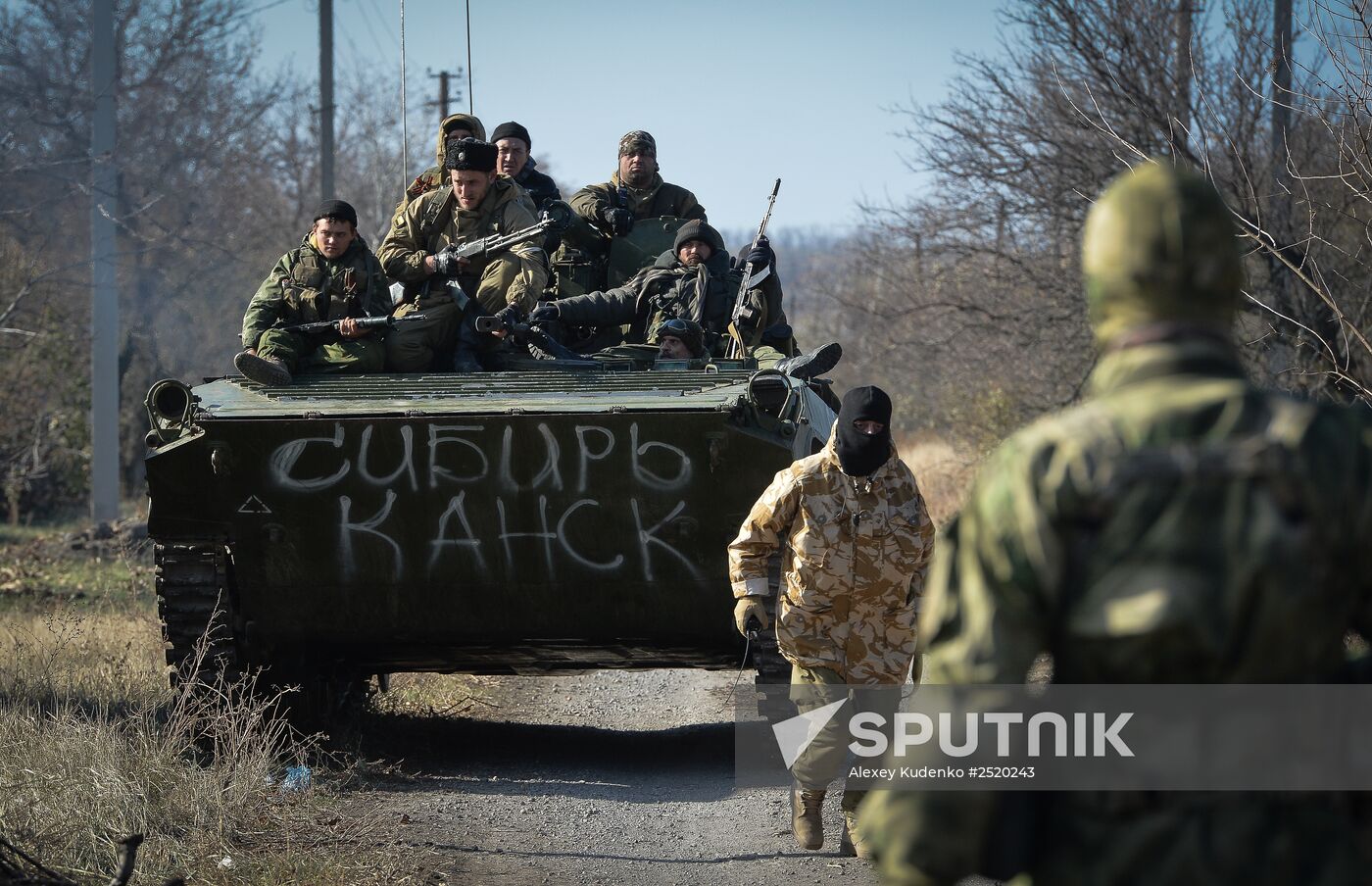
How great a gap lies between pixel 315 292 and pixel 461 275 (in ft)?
2.40

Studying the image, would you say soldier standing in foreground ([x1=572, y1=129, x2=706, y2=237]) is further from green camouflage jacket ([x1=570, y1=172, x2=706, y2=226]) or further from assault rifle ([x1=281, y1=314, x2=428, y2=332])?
assault rifle ([x1=281, y1=314, x2=428, y2=332])

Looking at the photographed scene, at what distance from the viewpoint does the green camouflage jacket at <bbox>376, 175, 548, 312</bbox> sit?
29.3 ft

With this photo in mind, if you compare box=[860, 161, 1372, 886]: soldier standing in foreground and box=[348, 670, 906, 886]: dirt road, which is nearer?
box=[860, 161, 1372, 886]: soldier standing in foreground

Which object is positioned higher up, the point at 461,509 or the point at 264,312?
the point at 264,312

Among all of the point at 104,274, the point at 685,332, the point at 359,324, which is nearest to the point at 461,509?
the point at 359,324

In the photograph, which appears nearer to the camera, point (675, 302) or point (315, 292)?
point (315, 292)

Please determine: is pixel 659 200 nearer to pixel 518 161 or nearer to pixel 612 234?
pixel 612 234

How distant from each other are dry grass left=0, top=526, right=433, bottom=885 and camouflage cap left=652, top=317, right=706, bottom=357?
2.51 metres

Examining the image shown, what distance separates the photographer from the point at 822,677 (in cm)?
596

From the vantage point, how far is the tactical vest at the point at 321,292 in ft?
28.1

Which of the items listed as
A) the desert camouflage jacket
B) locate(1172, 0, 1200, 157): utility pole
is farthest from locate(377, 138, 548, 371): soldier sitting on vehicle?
locate(1172, 0, 1200, 157): utility pole

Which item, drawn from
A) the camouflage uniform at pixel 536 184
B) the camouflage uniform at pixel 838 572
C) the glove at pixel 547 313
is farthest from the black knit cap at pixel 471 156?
the camouflage uniform at pixel 838 572

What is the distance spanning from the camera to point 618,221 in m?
10.3

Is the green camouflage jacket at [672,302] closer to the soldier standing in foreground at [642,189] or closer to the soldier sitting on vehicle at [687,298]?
the soldier sitting on vehicle at [687,298]
